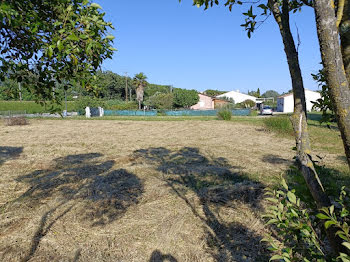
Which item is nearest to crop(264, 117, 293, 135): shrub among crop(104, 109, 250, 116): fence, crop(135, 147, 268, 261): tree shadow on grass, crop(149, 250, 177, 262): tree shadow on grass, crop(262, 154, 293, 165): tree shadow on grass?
crop(262, 154, 293, 165): tree shadow on grass

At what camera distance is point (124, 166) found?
6832 millimetres

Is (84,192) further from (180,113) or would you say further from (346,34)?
(180,113)

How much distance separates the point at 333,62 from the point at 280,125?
1510cm

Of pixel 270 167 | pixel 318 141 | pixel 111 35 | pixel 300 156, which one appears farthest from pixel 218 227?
pixel 318 141

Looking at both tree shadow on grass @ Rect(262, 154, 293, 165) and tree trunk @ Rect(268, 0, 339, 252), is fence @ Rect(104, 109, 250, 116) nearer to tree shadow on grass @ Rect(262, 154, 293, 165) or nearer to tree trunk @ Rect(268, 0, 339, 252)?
tree shadow on grass @ Rect(262, 154, 293, 165)

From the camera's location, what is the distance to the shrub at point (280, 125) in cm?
1414

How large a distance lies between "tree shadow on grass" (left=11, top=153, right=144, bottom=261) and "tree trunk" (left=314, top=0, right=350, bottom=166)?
342 centimetres

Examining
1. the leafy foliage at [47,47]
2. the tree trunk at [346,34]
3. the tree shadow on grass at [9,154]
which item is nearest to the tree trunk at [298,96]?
the tree trunk at [346,34]

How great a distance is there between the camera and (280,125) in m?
14.9

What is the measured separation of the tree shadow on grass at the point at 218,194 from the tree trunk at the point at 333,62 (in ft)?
7.47

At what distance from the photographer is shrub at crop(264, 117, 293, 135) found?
14.1 meters

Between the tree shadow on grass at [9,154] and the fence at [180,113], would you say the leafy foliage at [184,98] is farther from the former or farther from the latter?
the tree shadow on grass at [9,154]

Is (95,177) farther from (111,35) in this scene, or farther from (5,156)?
(5,156)

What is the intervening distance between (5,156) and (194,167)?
23.3 feet
